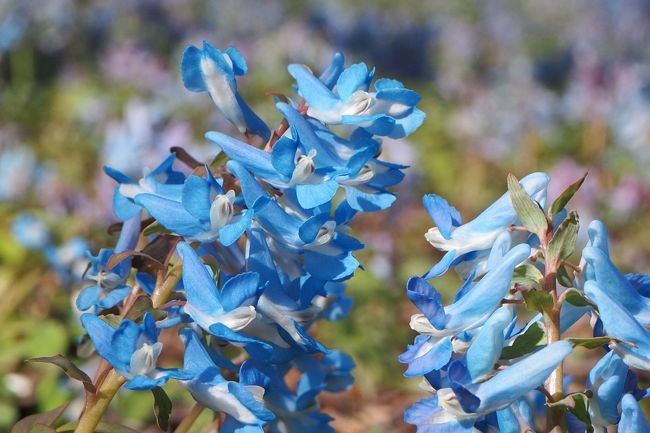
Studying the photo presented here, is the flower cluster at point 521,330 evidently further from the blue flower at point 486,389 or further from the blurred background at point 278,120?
the blurred background at point 278,120

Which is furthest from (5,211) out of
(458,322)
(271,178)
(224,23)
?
(224,23)

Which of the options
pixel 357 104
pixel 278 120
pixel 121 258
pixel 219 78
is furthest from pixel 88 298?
pixel 278 120

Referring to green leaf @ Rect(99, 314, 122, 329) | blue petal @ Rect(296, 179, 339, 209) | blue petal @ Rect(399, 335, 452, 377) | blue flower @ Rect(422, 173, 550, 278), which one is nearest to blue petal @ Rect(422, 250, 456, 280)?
blue flower @ Rect(422, 173, 550, 278)

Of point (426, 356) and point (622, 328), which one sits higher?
point (622, 328)

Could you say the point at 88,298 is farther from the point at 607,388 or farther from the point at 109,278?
the point at 607,388

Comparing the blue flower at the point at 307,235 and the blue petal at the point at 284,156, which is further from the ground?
the blue petal at the point at 284,156

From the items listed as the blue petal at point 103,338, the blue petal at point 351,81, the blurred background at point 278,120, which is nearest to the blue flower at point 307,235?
the blue petal at point 351,81

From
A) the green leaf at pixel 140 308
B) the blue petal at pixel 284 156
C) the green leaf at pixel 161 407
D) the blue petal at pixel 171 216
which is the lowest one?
the green leaf at pixel 161 407

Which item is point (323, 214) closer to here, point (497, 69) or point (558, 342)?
point (558, 342)
